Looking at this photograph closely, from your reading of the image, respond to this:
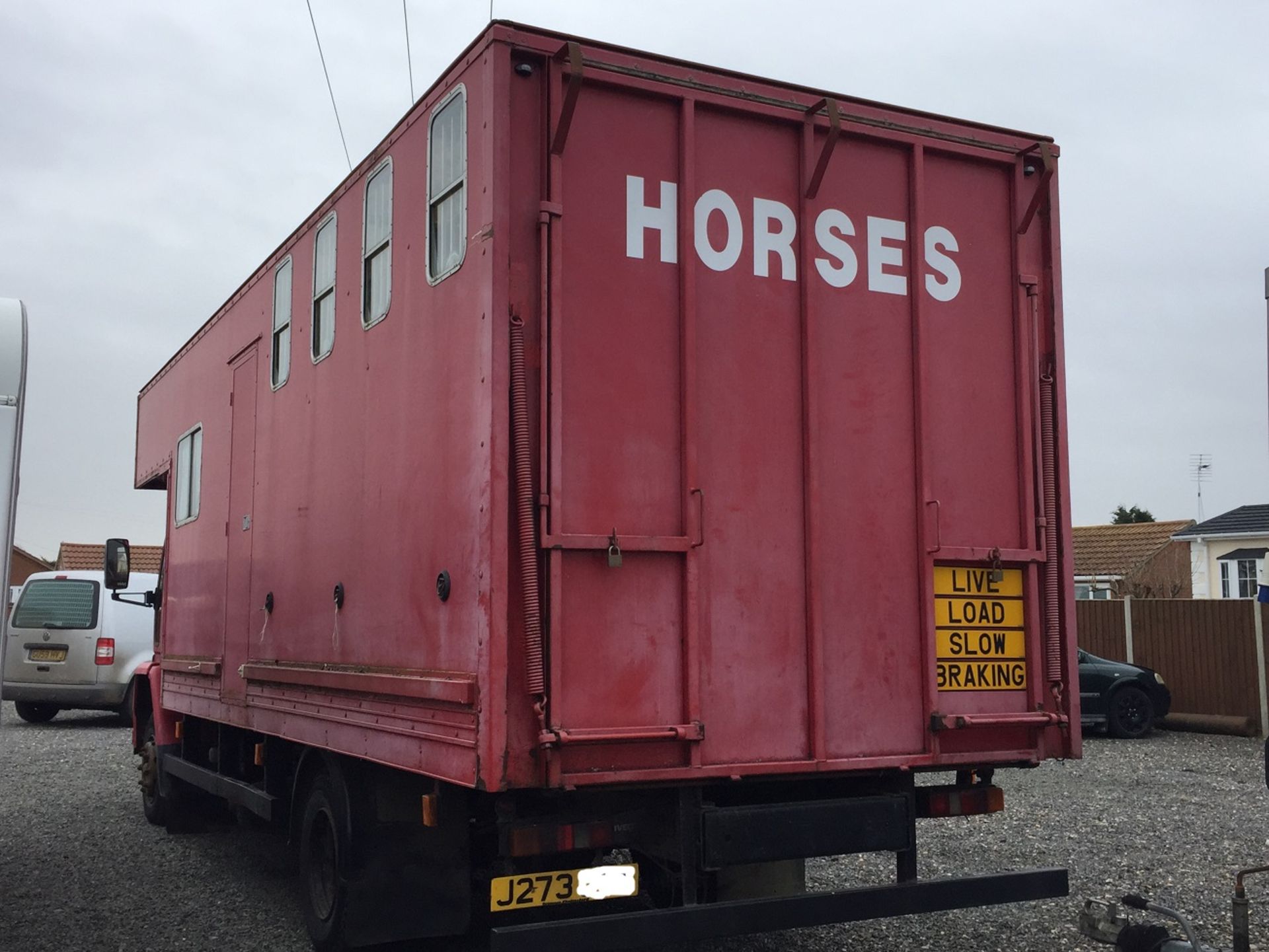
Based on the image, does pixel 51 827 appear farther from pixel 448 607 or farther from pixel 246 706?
pixel 448 607

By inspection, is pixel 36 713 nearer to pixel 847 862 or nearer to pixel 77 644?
pixel 77 644

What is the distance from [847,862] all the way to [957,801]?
276cm

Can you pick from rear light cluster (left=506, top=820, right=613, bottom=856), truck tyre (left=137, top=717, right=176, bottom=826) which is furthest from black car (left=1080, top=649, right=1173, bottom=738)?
rear light cluster (left=506, top=820, right=613, bottom=856)

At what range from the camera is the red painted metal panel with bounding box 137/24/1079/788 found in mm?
4391

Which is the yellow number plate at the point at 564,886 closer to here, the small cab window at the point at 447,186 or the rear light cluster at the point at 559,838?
the rear light cluster at the point at 559,838

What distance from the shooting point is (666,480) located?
4621mm

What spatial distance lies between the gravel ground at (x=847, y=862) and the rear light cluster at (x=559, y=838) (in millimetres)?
1684

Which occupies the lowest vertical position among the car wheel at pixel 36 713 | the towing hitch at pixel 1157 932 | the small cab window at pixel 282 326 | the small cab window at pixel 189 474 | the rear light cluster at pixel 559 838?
the car wheel at pixel 36 713

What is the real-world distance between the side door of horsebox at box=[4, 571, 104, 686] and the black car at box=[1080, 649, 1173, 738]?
1258 centimetres

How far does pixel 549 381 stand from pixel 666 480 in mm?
571

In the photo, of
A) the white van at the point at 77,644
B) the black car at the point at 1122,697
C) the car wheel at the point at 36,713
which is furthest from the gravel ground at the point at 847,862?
the car wheel at the point at 36,713

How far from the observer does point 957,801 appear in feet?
17.2

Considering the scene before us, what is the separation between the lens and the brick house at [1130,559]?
34.4 meters

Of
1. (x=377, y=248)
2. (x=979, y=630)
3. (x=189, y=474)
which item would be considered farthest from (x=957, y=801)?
(x=189, y=474)
